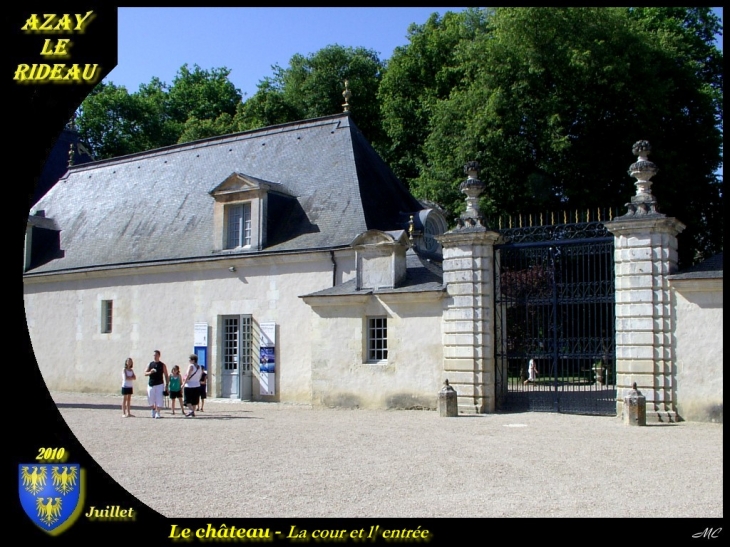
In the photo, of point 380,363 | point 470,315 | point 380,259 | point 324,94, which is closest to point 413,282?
point 380,259

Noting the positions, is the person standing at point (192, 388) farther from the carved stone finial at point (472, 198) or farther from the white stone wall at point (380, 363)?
the carved stone finial at point (472, 198)

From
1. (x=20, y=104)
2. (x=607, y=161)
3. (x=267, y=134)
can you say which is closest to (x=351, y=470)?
(x=20, y=104)

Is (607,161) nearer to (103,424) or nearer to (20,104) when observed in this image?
(103,424)

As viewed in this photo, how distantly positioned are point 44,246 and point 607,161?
16.4m

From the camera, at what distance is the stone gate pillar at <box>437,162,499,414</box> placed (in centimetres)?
1374

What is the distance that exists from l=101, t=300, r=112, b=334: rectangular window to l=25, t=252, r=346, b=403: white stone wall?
0.49 feet

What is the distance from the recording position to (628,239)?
1253 cm

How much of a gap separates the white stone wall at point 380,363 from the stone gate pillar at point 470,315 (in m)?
0.35

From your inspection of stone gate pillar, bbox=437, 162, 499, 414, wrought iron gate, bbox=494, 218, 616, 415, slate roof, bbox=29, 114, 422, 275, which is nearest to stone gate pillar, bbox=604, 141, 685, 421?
wrought iron gate, bbox=494, 218, 616, 415

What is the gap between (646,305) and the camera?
1234 cm

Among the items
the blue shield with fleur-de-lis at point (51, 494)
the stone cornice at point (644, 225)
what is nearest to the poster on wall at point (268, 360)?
the stone cornice at point (644, 225)

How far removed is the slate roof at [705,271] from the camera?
11.9 meters

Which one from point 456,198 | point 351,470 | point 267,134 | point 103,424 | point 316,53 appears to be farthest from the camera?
point 316,53

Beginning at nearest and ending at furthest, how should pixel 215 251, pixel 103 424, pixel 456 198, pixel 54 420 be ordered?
pixel 54 420
pixel 103 424
pixel 215 251
pixel 456 198
